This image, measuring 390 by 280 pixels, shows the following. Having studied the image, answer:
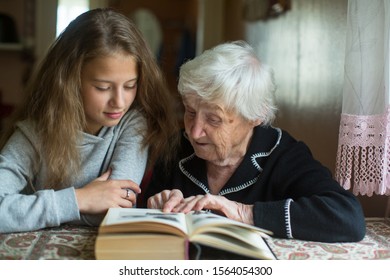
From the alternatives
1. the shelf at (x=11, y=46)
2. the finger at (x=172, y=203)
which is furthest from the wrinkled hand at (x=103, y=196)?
the shelf at (x=11, y=46)

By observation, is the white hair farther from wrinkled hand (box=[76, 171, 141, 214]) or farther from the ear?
wrinkled hand (box=[76, 171, 141, 214])

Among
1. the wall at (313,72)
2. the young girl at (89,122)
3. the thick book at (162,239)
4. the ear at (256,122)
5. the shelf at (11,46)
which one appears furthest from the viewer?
the shelf at (11,46)

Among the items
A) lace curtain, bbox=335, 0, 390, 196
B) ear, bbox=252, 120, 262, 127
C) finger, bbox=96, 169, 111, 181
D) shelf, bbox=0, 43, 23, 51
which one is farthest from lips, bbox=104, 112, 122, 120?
shelf, bbox=0, 43, 23, 51

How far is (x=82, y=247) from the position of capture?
1030mm

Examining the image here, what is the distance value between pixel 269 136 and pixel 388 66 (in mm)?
350

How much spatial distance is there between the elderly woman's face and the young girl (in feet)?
0.44

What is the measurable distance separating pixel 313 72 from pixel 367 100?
2.23 ft

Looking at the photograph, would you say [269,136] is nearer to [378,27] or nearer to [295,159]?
[295,159]

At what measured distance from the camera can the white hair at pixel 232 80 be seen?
1.23 metres

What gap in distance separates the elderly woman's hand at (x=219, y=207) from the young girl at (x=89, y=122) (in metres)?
0.16

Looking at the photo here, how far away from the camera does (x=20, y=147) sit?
1255mm

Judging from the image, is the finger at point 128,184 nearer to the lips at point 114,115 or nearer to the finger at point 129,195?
the finger at point 129,195

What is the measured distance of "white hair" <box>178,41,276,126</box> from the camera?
4.03ft
